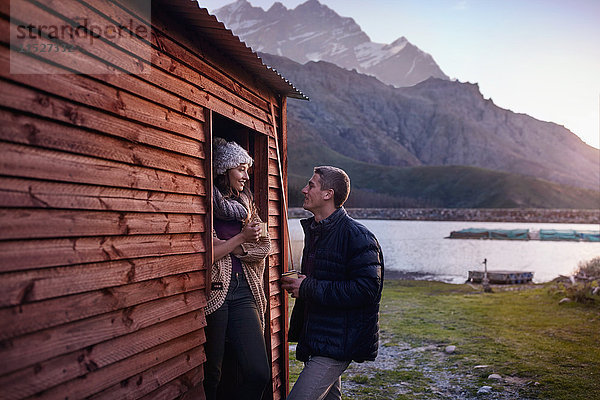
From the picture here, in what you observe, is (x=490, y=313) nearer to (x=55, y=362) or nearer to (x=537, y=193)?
(x=55, y=362)

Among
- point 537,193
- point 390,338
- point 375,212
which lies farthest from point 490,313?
point 537,193

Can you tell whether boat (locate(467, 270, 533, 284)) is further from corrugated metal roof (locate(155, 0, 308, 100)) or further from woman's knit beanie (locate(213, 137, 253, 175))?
woman's knit beanie (locate(213, 137, 253, 175))

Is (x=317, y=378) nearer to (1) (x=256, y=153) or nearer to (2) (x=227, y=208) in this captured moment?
(2) (x=227, y=208)

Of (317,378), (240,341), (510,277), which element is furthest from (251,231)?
(510,277)

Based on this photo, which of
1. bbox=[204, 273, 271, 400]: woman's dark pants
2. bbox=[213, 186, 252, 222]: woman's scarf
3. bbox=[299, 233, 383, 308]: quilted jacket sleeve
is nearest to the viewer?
bbox=[299, 233, 383, 308]: quilted jacket sleeve

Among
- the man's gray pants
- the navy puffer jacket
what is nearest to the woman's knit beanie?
the navy puffer jacket

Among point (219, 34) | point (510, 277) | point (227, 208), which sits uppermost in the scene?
Answer: point (219, 34)

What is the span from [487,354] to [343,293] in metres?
6.45

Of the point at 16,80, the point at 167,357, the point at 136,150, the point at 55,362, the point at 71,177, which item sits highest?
the point at 16,80

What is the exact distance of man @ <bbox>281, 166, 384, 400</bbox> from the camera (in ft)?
9.87

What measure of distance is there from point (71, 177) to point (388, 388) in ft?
18.1

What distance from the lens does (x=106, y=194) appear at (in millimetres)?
2676

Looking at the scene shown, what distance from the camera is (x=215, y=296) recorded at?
12.0 feet

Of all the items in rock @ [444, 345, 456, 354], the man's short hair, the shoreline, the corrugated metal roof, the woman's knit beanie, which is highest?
the corrugated metal roof
